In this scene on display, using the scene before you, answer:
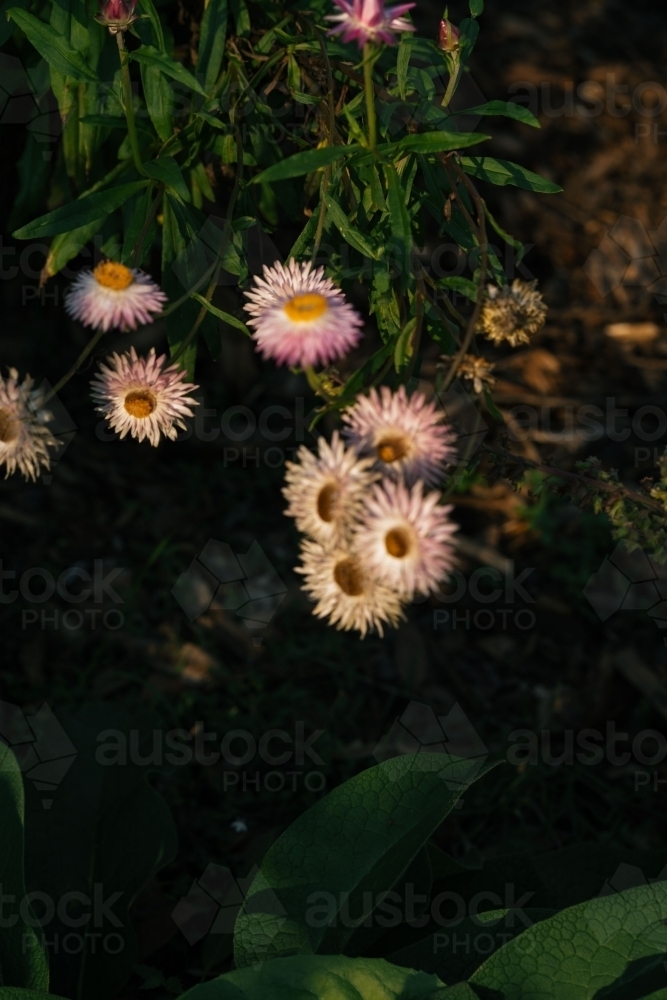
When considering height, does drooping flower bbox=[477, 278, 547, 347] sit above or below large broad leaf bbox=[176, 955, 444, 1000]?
A: above

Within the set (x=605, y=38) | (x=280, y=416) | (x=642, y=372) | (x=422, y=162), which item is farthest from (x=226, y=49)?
(x=605, y=38)

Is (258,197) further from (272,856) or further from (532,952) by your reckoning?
(532,952)

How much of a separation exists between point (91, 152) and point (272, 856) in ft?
3.61

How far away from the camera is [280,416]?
253cm

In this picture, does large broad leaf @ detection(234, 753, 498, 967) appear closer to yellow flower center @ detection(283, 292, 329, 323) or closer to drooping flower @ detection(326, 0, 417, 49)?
yellow flower center @ detection(283, 292, 329, 323)

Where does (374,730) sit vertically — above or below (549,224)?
below

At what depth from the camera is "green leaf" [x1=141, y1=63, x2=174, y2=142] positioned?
4.79 ft

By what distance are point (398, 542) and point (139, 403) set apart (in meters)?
0.43

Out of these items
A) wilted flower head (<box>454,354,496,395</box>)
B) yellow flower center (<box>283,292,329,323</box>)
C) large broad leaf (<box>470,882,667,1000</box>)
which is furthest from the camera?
wilted flower head (<box>454,354,496,395</box>)

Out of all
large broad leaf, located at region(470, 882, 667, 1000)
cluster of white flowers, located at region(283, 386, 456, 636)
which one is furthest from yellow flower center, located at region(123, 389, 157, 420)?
large broad leaf, located at region(470, 882, 667, 1000)

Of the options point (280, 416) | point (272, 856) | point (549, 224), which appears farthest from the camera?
point (549, 224)

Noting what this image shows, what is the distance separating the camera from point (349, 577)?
1147 millimetres

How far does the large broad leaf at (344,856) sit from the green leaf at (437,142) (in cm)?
78

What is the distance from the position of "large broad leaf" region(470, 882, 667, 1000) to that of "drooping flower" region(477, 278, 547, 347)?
0.73 metres
